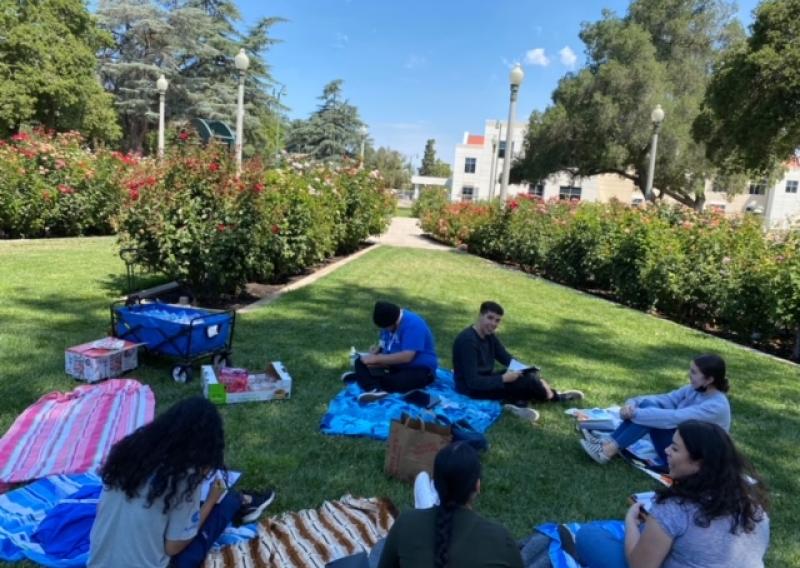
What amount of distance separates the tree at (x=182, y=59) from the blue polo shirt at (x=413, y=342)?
32.7 m

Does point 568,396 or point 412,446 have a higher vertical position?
point 412,446

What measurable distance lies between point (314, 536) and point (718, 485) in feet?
6.38

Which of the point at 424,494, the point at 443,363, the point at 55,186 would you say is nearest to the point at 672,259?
the point at 443,363

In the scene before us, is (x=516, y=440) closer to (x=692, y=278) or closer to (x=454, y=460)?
(x=454, y=460)

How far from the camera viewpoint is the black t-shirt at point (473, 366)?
5148mm

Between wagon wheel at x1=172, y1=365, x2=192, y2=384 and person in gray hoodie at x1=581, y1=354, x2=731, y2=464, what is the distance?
3314 millimetres

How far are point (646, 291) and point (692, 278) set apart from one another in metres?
1.24

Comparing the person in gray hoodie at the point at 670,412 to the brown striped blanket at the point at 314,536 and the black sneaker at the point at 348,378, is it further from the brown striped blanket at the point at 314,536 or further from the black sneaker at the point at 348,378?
the black sneaker at the point at 348,378

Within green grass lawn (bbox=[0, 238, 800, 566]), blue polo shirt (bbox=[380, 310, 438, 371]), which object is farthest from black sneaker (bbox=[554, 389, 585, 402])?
blue polo shirt (bbox=[380, 310, 438, 371])

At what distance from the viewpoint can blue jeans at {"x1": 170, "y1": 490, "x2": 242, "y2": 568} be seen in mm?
2644

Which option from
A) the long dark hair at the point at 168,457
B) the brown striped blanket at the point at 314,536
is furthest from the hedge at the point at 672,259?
the long dark hair at the point at 168,457

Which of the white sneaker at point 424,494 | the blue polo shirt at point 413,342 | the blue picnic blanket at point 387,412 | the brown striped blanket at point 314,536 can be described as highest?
the blue polo shirt at point 413,342

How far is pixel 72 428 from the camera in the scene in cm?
400

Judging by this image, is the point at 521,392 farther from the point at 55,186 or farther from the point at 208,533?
the point at 55,186
